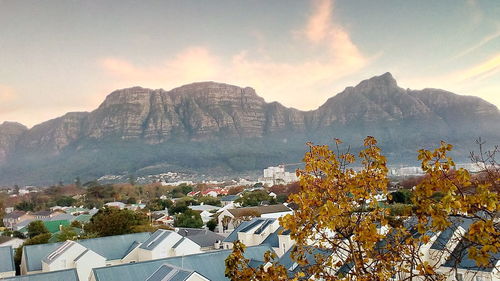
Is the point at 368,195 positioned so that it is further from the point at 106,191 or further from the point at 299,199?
the point at 106,191

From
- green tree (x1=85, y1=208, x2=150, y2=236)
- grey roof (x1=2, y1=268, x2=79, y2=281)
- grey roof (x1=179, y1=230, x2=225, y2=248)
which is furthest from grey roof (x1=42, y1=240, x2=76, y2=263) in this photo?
green tree (x1=85, y1=208, x2=150, y2=236)

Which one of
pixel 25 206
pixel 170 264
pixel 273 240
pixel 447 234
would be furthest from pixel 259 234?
pixel 25 206

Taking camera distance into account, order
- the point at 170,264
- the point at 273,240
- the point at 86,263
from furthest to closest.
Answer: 1. the point at 273,240
2. the point at 86,263
3. the point at 170,264

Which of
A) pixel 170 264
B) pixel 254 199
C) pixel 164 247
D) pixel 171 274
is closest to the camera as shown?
pixel 171 274

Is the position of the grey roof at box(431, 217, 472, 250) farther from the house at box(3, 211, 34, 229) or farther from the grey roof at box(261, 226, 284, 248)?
the house at box(3, 211, 34, 229)

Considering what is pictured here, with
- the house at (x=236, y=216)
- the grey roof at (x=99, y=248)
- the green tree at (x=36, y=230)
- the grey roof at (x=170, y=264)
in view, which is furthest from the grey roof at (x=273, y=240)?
the green tree at (x=36, y=230)

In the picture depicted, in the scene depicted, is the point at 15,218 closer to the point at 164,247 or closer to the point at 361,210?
the point at 164,247

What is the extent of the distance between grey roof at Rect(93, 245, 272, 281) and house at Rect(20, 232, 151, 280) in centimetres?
802

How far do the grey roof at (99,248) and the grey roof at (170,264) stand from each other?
39.1 feet

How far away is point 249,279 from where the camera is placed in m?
6.22

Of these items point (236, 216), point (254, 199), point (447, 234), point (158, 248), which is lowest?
point (254, 199)

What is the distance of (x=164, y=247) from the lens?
109 ft

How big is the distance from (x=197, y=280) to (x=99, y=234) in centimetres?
3565

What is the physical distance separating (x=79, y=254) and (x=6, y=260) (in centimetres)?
678
